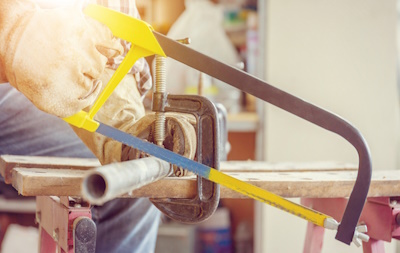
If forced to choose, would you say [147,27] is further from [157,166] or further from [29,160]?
[29,160]

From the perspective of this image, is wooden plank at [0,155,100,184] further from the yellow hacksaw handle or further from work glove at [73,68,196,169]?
the yellow hacksaw handle

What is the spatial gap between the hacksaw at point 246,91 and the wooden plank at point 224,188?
0.13ft

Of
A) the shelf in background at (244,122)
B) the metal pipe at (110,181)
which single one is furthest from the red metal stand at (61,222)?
the shelf in background at (244,122)

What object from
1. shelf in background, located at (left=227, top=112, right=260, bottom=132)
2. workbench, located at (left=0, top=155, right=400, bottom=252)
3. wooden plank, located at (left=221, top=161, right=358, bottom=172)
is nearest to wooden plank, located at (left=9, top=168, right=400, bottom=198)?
workbench, located at (left=0, top=155, right=400, bottom=252)

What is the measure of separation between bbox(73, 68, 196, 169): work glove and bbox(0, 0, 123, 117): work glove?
0.08 metres

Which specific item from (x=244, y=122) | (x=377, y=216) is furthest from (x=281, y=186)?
(x=244, y=122)

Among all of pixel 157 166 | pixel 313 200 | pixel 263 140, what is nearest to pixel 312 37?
pixel 263 140

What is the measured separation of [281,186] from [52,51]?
327mm

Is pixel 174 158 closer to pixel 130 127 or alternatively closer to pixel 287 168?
pixel 130 127

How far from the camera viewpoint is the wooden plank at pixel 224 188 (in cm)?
66

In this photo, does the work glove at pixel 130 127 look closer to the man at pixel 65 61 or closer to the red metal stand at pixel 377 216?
the man at pixel 65 61

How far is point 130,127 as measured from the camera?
0.75 meters

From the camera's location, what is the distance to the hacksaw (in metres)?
0.63

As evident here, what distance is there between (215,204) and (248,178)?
0.08 meters
